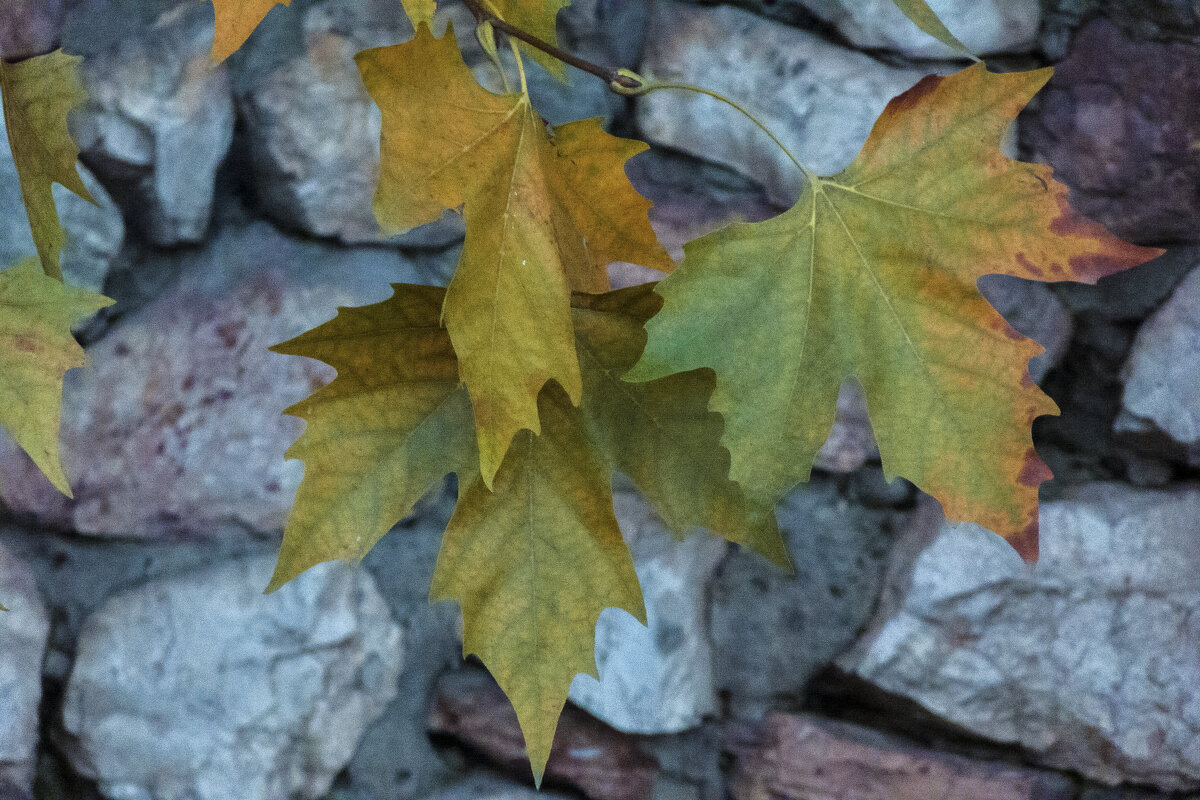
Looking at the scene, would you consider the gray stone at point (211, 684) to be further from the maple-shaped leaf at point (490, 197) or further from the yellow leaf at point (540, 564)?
the maple-shaped leaf at point (490, 197)

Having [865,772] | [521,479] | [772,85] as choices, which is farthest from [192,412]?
[865,772]

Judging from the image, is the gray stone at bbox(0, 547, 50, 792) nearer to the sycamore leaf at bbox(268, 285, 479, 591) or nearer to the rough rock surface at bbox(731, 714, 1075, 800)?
the sycamore leaf at bbox(268, 285, 479, 591)

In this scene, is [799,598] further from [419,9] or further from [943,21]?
[419,9]

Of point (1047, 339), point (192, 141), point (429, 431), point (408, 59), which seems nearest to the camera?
point (408, 59)

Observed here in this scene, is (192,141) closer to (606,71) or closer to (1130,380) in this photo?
(606,71)

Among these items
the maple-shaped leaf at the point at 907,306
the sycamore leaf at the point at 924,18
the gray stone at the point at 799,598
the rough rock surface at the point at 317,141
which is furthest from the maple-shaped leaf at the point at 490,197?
the gray stone at the point at 799,598

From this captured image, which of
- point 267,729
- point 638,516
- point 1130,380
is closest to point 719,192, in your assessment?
point 638,516
